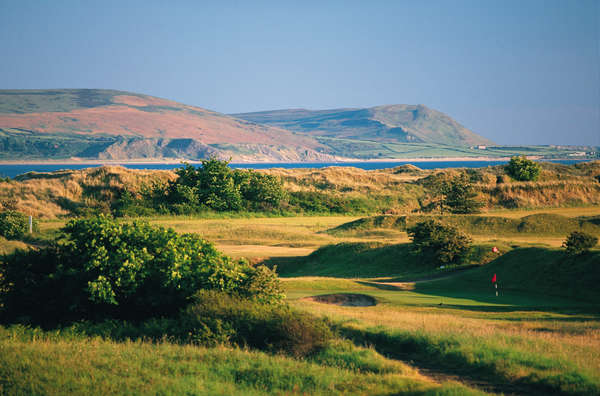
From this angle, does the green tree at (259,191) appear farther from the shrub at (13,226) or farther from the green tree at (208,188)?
the shrub at (13,226)

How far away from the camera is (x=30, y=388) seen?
789 cm

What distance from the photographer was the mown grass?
8016 millimetres

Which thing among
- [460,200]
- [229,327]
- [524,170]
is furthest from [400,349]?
[524,170]

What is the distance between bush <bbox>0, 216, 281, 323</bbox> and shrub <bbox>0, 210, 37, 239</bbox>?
77.4ft

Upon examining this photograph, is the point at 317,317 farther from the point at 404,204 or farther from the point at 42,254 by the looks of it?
the point at 404,204

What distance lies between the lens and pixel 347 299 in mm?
17812

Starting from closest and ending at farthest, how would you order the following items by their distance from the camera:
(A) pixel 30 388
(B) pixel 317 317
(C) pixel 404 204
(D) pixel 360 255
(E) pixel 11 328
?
(A) pixel 30 388 < (E) pixel 11 328 < (B) pixel 317 317 < (D) pixel 360 255 < (C) pixel 404 204

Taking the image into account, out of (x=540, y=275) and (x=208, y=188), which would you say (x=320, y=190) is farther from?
(x=540, y=275)

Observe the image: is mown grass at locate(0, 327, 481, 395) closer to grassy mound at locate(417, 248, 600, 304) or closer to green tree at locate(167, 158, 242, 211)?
grassy mound at locate(417, 248, 600, 304)

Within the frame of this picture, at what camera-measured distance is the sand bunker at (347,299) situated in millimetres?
17344

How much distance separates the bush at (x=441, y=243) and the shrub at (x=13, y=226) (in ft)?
80.3

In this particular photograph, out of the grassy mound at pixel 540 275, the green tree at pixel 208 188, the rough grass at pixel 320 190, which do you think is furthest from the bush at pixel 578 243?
the green tree at pixel 208 188

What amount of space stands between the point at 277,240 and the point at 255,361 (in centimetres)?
2677

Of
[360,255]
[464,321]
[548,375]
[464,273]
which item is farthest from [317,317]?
[360,255]
